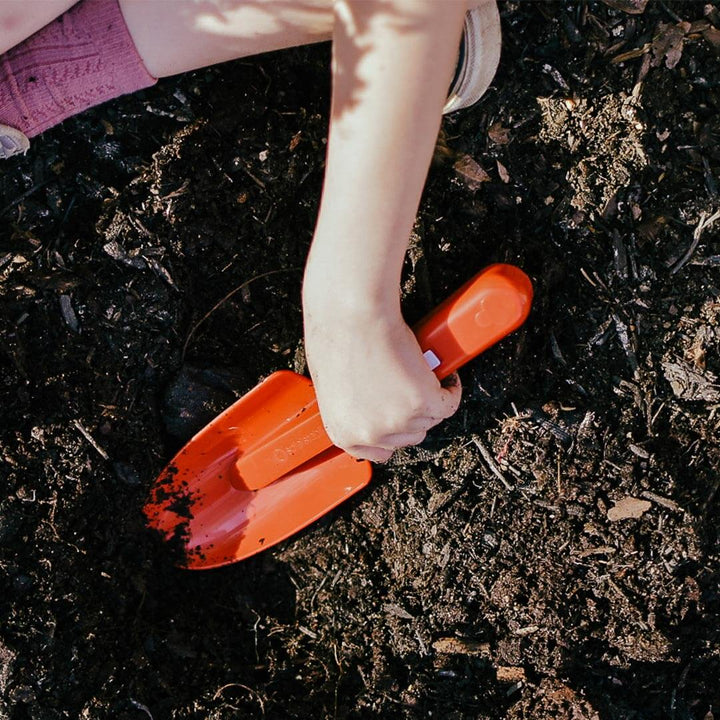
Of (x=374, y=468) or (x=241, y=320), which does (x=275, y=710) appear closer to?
(x=374, y=468)

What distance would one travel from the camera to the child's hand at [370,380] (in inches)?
57.6

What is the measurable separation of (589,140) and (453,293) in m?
0.41

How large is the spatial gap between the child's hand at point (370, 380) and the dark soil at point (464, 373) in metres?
0.23

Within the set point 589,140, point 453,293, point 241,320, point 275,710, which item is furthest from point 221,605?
point 589,140

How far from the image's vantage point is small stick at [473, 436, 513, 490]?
1.79m

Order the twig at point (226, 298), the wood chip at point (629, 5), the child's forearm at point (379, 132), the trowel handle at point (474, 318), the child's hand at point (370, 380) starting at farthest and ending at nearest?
1. the twig at point (226, 298)
2. the wood chip at point (629, 5)
3. the trowel handle at point (474, 318)
4. the child's hand at point (370, 380)
5. the child's forearm at point (379, 132)

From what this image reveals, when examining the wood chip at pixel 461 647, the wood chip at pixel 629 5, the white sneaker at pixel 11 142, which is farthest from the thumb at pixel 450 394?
the white sneaker at pixel 11 142

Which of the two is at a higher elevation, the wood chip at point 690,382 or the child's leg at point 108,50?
the child's leg at point 108,50

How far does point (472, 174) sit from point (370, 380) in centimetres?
52

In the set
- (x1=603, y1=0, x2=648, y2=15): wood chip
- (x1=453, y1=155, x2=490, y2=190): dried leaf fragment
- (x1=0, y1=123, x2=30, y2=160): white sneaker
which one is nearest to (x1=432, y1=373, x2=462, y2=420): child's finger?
(x1=453, y1=155, x2=490, y2=190): dried leaf fragment

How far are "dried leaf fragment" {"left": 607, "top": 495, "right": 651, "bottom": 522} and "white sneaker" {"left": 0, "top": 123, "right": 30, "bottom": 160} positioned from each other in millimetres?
1336

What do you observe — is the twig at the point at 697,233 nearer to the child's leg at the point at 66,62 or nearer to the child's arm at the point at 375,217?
the child's arm at the point at 375,217

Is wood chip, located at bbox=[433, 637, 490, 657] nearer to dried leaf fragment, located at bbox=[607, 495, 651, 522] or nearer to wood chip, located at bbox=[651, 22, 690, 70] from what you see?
dried leaf fragment, located at bbox=[607, 495, 651, 522]

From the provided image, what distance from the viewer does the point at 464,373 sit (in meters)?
1.76
